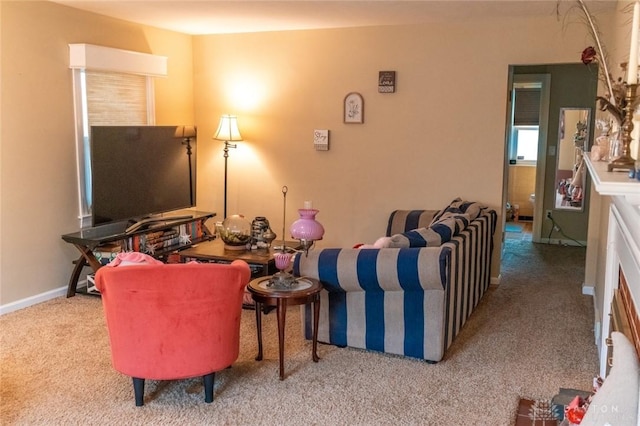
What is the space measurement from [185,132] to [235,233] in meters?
1.51

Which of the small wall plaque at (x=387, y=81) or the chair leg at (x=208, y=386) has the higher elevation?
the small wall plaque at (x=387, y=81)

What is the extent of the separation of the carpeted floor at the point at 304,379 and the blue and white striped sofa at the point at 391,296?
0.34 ft

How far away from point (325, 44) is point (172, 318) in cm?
368

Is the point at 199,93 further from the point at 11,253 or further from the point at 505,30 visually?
the point at 505,30

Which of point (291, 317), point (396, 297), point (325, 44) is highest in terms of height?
point (325, 44)

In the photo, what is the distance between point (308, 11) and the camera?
198 inches

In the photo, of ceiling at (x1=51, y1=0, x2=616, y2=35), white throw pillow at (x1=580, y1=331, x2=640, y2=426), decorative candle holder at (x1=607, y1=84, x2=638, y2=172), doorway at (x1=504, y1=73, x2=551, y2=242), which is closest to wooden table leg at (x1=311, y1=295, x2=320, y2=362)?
decorative candle holder at (x1=607, y1=84, x2=638, y2=172)

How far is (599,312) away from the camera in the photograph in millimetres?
4348

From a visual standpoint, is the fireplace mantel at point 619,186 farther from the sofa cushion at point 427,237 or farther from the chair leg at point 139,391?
the chair leg at point 139,391

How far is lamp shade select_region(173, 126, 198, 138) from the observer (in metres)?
5.77

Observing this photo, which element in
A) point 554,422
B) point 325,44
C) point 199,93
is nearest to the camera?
point 554,422

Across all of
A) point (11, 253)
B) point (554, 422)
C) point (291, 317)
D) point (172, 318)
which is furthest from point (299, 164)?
point (554, 422)

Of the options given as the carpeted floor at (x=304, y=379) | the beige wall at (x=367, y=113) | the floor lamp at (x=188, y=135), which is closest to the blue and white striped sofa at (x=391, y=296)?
the carpeted floor at (x=304, y=379)

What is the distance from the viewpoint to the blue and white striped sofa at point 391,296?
3561 millimetres
